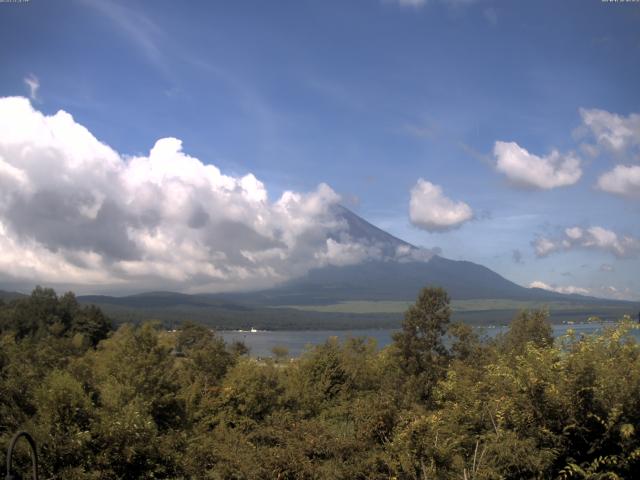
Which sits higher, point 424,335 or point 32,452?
point 32,452

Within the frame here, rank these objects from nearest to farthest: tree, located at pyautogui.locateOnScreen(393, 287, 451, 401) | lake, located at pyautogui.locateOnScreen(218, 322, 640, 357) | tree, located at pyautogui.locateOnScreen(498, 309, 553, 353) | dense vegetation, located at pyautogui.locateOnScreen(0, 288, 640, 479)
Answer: dense vegetation, located at pyautogui.locateOnScreen(0, 288, 640, 479)
lake, located at pyautogui.locateOnScreen(218, 322, 640, 357)
tree, located at pyautogui.locateOnScreen(393, 287, 451, 401)
tree, located at pyautogui.locateOnScreen(498, 309, 553, 353)

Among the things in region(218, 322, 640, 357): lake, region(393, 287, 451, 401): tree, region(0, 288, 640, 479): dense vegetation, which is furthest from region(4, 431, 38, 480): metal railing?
region(393, 287, 451, 401): tree

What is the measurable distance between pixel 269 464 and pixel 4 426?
5.31 meters

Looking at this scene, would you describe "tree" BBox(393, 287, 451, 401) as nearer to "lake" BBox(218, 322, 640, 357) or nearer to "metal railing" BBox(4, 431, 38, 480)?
"lake" BBox(218, 322, 640, 357)

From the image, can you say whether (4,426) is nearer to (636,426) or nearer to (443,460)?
(443,460)

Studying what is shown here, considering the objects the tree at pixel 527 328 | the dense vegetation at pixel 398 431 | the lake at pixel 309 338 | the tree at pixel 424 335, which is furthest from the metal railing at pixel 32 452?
the tree at pixel 527 328

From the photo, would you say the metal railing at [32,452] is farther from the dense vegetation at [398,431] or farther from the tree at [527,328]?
the tree at [527,328]

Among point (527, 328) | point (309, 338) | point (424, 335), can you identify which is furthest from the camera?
point (309, 338)

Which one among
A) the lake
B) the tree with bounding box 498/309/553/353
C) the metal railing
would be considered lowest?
the lake

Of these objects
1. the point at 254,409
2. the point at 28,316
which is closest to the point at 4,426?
the point at 254,409

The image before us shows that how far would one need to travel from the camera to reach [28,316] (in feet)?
240

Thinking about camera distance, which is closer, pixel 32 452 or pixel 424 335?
pixel 32 452

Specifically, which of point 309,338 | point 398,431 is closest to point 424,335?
point 398,431

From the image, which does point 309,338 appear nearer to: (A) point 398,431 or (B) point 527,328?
(B) point 527,328
